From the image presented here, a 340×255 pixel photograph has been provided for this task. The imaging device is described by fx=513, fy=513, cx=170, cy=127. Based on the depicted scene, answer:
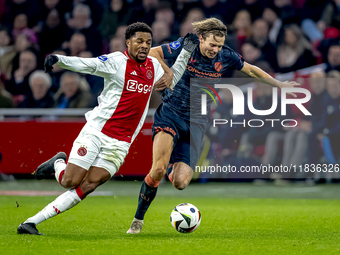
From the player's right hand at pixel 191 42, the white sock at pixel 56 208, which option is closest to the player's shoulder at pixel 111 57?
the player's right hand at pixel 191 42

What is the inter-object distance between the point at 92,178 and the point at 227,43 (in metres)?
6.34

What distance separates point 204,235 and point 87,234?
3.94 feet

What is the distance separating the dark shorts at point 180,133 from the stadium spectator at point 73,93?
431 centimetres

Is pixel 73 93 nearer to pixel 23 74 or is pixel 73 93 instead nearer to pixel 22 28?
pixel 23 74

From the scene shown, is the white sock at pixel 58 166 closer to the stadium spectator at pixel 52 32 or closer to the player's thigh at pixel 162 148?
the player's thigh at pixel 162 148

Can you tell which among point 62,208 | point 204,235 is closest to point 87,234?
point 62,208

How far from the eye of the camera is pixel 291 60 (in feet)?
35.0

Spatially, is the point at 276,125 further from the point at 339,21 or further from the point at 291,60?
the point at 339,21

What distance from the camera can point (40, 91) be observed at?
34.1ft

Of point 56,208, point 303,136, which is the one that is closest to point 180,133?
point 56,208

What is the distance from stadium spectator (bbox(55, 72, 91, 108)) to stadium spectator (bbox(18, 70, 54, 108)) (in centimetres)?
34

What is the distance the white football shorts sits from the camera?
5039 mm

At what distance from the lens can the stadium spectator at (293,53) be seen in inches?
419

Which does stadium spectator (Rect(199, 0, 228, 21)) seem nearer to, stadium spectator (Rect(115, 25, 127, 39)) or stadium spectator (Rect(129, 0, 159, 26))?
stadium spectator (Rect(129, 0, 159, 26))
